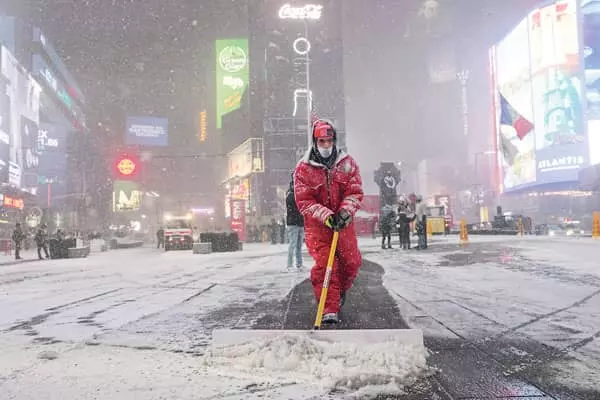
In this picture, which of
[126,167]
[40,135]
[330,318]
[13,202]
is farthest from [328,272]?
[40,135]

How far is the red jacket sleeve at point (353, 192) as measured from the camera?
423 cm

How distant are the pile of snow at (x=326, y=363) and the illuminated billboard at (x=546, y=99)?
51.3m

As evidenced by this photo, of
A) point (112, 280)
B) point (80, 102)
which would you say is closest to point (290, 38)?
point (112, 280)

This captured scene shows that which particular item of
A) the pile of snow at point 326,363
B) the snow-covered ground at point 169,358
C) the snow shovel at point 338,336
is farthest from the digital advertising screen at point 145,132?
the pile of snow at point 326,363

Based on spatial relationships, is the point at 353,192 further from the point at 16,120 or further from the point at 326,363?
the point at 16,120

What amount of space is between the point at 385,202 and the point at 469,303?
1700 centimetres

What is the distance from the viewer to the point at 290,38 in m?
62.8

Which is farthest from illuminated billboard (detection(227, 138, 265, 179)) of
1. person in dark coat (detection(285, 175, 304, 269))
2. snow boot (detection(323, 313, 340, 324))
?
snow boot (detection(323, 313, 340, 324))

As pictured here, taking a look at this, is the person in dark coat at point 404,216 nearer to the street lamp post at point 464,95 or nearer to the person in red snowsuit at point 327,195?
the person in red snowsuit at point 327,195

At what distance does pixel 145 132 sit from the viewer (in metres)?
57.4

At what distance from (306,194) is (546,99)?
51.8 meters

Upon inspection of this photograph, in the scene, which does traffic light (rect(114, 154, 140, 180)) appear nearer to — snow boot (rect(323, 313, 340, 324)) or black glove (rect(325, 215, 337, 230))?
black glove (rect(325, 215, 337, 230))

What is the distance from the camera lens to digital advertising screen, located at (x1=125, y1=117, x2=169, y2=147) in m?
56.9

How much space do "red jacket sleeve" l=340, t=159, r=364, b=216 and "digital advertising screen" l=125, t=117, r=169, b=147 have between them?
56.2 m
